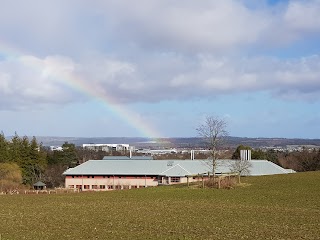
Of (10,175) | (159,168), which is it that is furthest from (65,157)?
(10,175)

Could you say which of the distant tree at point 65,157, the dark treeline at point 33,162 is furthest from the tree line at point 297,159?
the distant tree at point 65,157

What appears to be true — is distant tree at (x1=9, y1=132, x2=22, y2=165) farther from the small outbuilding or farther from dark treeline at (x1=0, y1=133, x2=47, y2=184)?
the small outbuilding

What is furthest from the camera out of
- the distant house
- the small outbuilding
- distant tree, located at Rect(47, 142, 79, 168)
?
distant tree, located at Rect(47, 142, 79, 168)

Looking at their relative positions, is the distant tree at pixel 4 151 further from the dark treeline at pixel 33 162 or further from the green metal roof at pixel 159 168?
the green metal roof at pixel 159 168

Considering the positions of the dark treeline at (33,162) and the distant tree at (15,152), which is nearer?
the dark treeline at (33,162)

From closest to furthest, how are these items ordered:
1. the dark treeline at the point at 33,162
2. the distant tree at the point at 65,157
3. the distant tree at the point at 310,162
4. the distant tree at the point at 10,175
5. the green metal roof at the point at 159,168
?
the distant tree at the point at 10,175 → the dark treeline at the point at 33,162 → the green metal roof at the point at 159,168 → the distant tree at the point at 310,162 → the distant tree at the point at 65,157

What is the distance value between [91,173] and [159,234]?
66709 millimetres

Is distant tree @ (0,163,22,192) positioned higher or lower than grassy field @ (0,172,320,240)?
lower

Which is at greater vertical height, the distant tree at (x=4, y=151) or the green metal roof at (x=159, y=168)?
the distant tree at (x=4, y=151)

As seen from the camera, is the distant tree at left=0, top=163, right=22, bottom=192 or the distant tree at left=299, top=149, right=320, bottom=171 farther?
the distant tree at left=299, top=149, right=320, bottom=171

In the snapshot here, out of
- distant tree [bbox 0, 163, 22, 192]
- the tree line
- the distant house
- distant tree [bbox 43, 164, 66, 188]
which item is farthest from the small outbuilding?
the tree line

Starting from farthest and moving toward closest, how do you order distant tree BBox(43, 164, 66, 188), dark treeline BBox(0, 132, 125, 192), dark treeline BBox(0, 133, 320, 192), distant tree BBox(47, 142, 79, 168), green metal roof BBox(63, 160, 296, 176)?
distant tree BBox(47, 142, 79, 168) < distant tree BBox(43, 164, 66, 188) < dark treeline BBox(0, 132, 125, 192) < green metal roof BBox(63, 160, 296, 176) < dark treeline BBox(0, 133, 320, 192)

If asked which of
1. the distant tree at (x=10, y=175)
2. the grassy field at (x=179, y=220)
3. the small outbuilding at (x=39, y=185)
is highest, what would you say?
the grassy field at (x=179, y=220)

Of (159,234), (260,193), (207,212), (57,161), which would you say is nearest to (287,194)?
(260,193)
